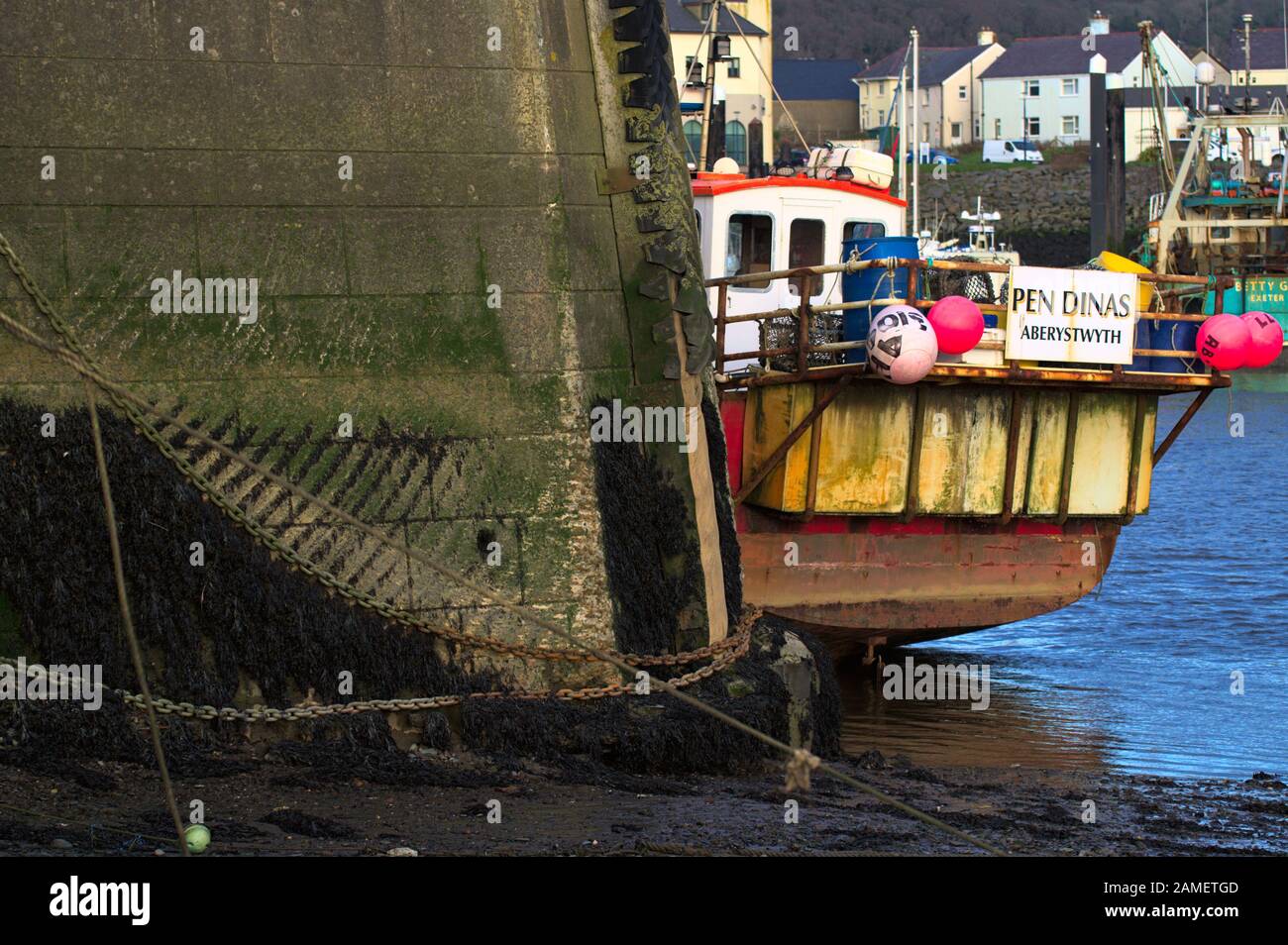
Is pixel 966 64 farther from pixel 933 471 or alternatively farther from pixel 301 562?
pixel 301 562

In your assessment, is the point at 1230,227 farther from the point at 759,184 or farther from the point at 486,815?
the point at 486,815

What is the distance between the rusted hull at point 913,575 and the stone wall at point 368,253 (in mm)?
5214

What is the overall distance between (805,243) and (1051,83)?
89613mm

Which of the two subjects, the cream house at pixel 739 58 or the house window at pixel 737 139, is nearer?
the house window at pixel 737 139

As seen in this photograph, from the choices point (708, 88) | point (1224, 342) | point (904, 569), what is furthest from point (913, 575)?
point (708, 88)

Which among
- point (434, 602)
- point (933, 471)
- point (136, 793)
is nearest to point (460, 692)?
point (434, 602)

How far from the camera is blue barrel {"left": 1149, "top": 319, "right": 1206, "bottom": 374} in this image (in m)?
15.6

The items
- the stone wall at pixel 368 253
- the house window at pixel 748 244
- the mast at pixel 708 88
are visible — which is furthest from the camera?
the mast at pixel 708 88

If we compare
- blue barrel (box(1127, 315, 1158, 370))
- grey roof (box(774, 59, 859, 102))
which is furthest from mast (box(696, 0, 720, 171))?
grey roof (box(774, 59, 859, 102))

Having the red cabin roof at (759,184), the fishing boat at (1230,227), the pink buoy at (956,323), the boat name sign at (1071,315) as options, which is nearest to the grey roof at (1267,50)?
the fishing boat at (1230,227)

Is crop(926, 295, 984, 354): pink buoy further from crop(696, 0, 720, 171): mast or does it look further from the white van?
the white van

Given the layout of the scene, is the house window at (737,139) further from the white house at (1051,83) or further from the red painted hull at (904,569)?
the white house at (1051,83)

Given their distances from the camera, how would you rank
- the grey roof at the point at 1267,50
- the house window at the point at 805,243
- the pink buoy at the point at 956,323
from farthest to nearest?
the grey roof at the point at 1267,50, the house window at the point at 805,243, the pink buoy at the point at 956,323

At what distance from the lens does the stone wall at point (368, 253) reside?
9242 millimetres
